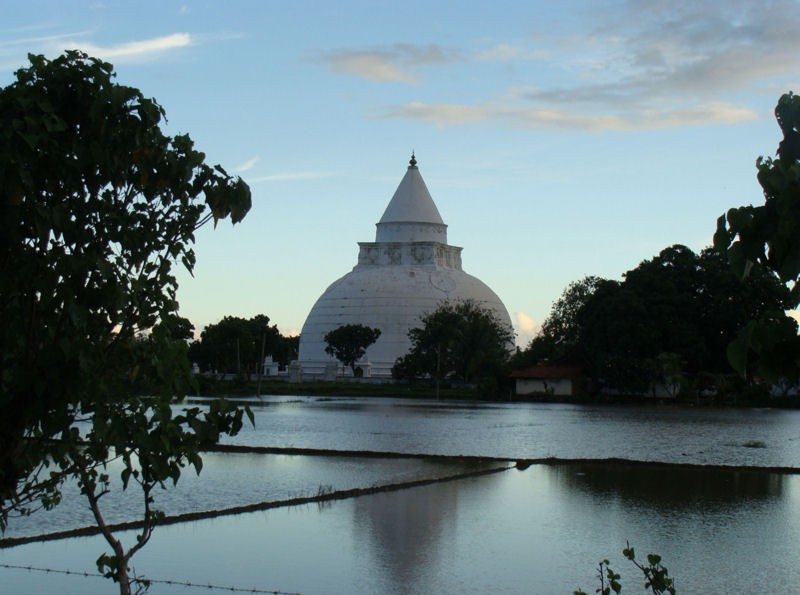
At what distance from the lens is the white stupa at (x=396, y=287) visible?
11025 centimetres

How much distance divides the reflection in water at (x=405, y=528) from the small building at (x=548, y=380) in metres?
52.2

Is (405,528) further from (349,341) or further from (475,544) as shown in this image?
(349,341)

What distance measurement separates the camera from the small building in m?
71.2

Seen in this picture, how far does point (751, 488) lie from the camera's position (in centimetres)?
2022

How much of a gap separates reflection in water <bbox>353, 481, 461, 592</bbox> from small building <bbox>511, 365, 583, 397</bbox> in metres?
52.2

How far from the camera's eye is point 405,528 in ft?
48.6

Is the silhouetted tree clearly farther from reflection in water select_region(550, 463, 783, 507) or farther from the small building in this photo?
reflection in water select_region(550, 463, 783, 507)

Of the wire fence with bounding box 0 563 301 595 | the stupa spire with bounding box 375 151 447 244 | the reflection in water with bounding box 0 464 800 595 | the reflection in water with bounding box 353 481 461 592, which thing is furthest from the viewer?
the stupa spire with bounding box 375 151 447 244

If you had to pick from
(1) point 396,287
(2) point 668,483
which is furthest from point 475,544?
(1) point 396,287

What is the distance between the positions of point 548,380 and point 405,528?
190 feet

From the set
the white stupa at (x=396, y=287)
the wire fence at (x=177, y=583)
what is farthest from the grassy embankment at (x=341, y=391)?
the wire fence at (x=177, y=583)

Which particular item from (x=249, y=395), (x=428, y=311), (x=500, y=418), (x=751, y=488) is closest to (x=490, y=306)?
(x=428, y=311)

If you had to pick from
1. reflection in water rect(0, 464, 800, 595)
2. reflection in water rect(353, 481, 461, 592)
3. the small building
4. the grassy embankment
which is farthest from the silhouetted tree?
reflection in water rect(0, 464, 800, 595)

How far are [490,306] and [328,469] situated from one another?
9341 centimetres
